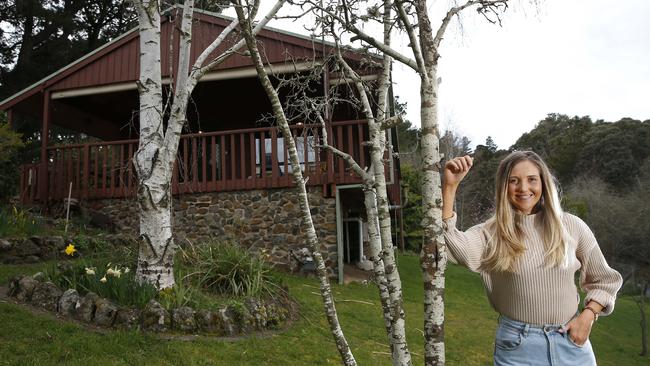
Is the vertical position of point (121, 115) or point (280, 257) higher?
point (121, 115)

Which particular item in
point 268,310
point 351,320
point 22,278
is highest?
point 22,278

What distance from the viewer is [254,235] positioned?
853 cm

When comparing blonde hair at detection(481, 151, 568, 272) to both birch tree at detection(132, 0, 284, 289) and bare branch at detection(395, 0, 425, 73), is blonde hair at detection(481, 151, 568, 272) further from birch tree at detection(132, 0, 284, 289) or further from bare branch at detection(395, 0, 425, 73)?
birch tree at detection(132, 0, 284, 289)

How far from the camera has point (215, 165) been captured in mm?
8570

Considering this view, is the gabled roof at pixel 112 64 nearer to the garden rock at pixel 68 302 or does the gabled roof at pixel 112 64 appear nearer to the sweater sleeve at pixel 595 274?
the garden rock at pixel 68 302

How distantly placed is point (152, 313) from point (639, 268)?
16683mm

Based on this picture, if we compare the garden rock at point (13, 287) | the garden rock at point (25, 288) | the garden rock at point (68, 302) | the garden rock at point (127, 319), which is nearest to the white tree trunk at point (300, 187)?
the garden rock at point (127, 319)

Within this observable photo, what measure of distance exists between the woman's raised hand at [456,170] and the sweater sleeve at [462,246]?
0.13 m

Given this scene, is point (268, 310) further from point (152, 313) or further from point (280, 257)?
point (280, 257)

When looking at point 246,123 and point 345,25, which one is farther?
point 246,123

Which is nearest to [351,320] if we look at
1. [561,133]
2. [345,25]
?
[345,25]

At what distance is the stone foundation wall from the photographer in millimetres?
8289

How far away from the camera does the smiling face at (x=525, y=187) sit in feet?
6.13

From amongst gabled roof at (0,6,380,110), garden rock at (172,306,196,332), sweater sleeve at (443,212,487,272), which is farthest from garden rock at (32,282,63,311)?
gabled roof at (0,6,380,110)
